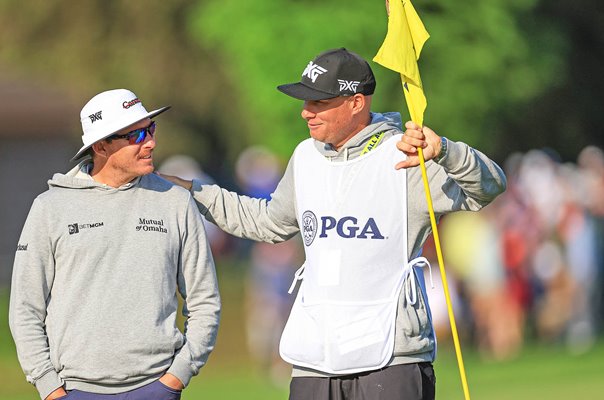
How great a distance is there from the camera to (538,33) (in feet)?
61.3

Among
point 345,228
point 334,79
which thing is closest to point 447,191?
point 345,228

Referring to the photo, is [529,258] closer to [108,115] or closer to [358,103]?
[358,103]

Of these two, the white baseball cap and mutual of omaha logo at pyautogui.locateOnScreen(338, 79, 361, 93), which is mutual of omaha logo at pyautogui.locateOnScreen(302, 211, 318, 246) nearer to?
mutual of omaha logo at pyautogui.locateOnScreen(338, 79, 361, 93)

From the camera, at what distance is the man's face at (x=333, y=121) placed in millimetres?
6785

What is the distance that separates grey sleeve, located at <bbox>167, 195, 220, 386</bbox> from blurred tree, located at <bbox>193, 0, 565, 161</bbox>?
8.95 m

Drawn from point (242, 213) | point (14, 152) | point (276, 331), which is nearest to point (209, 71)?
point (276, 331)

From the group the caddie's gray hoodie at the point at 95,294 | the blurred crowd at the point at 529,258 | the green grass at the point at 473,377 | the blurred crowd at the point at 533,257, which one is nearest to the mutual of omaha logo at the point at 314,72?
the caddie's gray hoodie at the point at 95,294

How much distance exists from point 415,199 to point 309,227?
19.4 inches

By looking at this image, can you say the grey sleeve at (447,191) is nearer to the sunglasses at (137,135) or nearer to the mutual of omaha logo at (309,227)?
the mutual of omaha logo at (309,227)

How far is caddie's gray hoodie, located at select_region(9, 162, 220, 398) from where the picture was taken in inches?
255

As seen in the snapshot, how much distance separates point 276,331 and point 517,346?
371 cm

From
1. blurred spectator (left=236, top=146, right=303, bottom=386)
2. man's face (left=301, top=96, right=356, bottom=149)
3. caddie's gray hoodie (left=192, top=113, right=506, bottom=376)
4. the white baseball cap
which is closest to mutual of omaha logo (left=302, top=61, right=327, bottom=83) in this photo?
man's face (left=301, top=96, right=356, bottom=149)

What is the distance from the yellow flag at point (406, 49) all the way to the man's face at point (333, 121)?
12.7 inches

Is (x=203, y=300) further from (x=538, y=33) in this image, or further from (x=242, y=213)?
(x=538, y=33)
